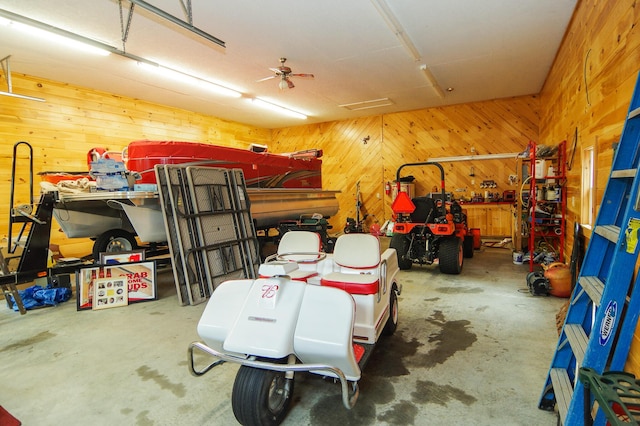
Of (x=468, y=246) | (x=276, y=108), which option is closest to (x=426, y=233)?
(x=468, y=246)

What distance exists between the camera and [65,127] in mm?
6141

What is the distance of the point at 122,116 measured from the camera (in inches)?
275

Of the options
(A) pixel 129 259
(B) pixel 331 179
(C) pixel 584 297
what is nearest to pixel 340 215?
(B) pixel 331 179

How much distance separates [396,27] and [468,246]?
13.2ft

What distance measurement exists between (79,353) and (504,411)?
322 centimetres

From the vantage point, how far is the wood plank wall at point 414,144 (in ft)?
26.5

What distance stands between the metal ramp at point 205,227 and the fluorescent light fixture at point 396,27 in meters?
2.95

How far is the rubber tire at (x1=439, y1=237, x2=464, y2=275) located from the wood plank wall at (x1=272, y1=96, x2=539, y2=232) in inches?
161

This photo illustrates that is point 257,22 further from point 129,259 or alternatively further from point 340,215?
point 340,215

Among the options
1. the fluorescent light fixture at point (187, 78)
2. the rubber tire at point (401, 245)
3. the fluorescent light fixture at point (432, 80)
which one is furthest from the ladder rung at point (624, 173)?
the fluorescent light fixture at point (187, 78)

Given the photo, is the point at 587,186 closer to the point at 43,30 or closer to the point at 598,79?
the point at 598,79

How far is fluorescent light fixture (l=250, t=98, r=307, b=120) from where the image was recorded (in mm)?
7854

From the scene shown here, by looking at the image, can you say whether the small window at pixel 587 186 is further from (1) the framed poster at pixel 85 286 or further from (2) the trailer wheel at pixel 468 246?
(1) the framed poster at pixel 85 286

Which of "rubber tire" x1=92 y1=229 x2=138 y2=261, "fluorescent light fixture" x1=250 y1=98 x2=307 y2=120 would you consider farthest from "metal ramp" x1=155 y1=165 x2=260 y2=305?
"fluorescent light fixture" x1=250 y1=98 x2=307 y2=120
